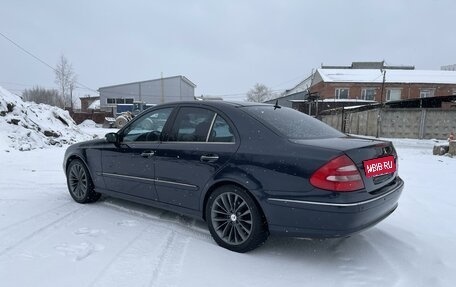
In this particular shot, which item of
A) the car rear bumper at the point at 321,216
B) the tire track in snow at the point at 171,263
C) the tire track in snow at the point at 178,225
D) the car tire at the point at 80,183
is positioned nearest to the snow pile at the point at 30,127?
the car tire at the point at 80,183

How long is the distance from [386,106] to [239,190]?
21197mm

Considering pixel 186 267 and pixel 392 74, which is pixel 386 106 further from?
pixel 392 74

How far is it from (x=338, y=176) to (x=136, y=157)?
2.61 m

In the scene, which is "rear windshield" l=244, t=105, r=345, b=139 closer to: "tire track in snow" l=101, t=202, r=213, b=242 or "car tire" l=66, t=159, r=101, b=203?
"tire track in snow" l=101, t=202, r=213, b=242

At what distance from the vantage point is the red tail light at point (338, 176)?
2973mm

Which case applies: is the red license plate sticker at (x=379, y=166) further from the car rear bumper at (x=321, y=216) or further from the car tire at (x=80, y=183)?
the car tire at (x=80, y=183)

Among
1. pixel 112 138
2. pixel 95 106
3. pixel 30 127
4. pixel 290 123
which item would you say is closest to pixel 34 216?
pixel 112 138

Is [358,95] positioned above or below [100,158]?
above

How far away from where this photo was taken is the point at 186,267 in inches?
126

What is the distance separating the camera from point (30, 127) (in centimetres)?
1212

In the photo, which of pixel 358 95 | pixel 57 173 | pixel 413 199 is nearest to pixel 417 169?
pixel 413 199

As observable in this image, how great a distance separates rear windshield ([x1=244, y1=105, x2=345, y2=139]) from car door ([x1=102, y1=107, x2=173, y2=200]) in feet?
4.06

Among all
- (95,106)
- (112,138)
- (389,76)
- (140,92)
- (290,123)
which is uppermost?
(389,76)

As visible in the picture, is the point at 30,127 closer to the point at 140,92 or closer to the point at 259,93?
the point at 140,92
